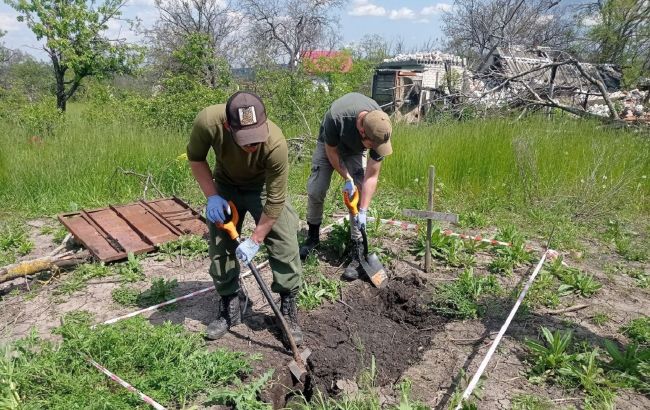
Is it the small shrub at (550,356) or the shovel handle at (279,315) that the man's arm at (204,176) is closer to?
the shovel handle at (279,315)

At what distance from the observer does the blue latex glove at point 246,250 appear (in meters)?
3.01

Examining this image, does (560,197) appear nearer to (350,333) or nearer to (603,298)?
(603,298)

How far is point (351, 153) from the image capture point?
4434 millimetres

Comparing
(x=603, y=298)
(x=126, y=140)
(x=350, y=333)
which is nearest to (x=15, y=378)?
(x=350, y=333)

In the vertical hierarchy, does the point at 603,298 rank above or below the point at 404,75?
below

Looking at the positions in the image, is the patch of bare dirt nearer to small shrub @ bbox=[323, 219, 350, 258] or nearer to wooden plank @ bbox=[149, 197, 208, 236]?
small shrub @ bbox=[323, 219, 350, 258]

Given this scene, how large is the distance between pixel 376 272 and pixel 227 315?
1.42 meters

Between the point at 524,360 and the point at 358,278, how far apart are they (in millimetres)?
1598

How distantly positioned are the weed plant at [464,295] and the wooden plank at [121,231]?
290 cm

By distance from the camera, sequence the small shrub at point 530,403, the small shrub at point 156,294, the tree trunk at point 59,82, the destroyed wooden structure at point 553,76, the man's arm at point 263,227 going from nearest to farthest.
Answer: the small shrub at point 530,403
the man's arm at point 263,227
the small shrub at point 156,294
the destroyed wooden structure at point 553,76
the tree trunk at point 59,82

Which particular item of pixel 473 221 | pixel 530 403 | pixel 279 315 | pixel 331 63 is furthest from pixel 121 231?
pixel 331 63

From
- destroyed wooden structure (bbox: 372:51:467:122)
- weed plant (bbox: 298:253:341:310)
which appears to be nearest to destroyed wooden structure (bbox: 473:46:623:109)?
destroyed wooden structure (bbox: 372:51:467:122)

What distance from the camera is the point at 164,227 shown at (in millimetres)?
5156

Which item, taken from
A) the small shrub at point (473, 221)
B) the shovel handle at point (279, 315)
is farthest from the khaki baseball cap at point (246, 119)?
the small shrub at point (473, 221)
